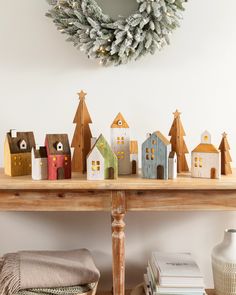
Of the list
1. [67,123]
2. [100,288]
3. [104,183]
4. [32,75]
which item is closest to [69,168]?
[104,183]

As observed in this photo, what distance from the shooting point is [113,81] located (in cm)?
219

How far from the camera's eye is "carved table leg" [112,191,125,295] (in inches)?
70.0

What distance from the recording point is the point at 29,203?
1.78 metres

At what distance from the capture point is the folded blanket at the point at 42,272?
1.89 metres

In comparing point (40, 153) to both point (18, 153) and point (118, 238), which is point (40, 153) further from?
point (118, 238)

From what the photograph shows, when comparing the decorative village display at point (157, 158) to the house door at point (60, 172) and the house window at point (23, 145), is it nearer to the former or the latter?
the house door at point (60, 172)

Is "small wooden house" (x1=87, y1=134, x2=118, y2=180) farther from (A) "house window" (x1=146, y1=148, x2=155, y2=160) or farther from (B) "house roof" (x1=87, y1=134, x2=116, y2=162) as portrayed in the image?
(A) "house window" (x1=146, y1=148, x2=155, y2=160)

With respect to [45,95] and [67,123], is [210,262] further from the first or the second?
[45,95]

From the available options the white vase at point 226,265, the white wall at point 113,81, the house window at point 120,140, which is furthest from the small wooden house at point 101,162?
the white vase at point 226,265

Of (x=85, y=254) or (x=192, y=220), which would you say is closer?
(x=85, y=254)

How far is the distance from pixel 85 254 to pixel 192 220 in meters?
0.49

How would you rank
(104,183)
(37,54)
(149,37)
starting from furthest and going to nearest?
(37,54), (149,37), (104,183)

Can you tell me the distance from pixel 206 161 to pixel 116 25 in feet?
2.06

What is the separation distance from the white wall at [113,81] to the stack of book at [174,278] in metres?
0.50
